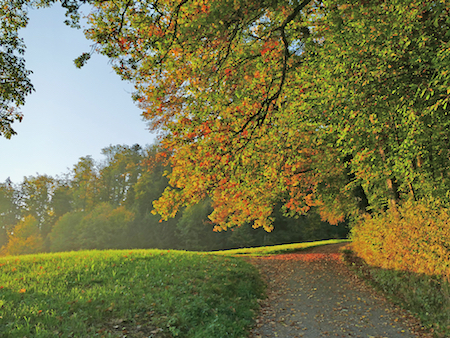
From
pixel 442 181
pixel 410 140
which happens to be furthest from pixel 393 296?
pixel 410 140

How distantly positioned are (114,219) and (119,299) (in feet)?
151

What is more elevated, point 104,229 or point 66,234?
point 66,234

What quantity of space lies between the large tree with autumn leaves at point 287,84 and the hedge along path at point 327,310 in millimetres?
3579

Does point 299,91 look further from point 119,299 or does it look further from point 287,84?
point 119,299

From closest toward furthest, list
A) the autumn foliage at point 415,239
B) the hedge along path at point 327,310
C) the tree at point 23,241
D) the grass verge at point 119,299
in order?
the grass verge at point 119,299, the hedge along path at point 327,310, the autumn foliage at point 415,239, the tree at point 23,241

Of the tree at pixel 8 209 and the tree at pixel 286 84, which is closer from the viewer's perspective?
the tree at pixel 286 84

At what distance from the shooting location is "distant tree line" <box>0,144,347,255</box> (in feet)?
144

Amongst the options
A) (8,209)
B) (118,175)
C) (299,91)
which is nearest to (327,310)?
(299,91)

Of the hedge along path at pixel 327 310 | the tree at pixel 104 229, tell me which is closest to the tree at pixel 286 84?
the hedge along path at pixel 327 310

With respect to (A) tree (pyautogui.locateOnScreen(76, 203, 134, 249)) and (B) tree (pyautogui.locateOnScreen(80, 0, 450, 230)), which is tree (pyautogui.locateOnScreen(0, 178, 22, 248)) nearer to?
(A) tree (pyautogui.locateOnScreen(76, 203, 134, 249))

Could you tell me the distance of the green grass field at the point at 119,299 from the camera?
502 centimetres

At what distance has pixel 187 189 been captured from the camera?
33.2ft

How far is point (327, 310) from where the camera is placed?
7.87 meters

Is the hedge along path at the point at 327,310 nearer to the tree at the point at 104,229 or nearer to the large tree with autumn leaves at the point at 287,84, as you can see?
the large tree with autumn leaves at the point at 287,84
